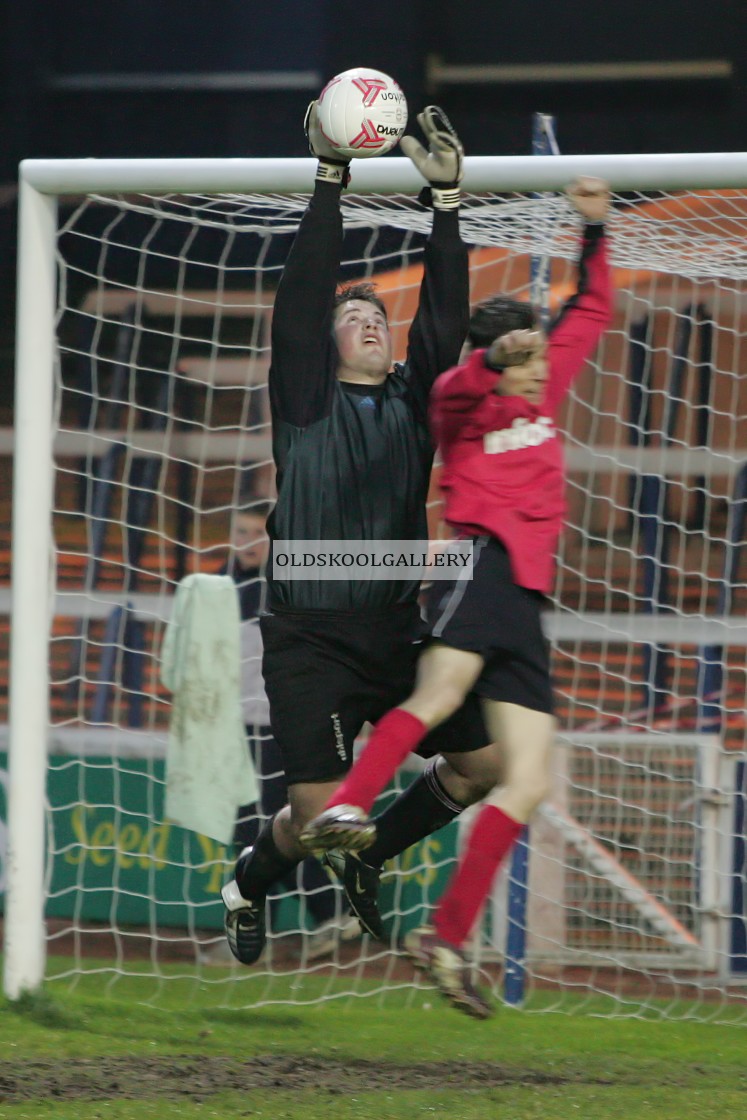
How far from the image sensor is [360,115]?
3.49 m

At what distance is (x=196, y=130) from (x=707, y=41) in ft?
10.4

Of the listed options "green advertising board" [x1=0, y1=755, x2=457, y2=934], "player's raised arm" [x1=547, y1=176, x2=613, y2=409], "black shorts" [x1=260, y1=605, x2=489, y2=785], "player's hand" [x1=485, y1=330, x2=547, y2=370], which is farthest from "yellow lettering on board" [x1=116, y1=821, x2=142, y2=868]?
"player's hand" [x1=485, y1=330, x2=547, y2=370]

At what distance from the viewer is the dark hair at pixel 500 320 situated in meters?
3.63

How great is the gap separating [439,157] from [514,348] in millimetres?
553

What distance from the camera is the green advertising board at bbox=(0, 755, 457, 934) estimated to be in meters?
6.07

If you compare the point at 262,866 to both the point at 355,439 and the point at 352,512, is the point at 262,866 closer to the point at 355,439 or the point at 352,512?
the point at 352,512

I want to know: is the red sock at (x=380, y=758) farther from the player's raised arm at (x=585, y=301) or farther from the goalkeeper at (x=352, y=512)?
the player's raised arm at (x=585, y=301)

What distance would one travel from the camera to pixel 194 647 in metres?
5.78

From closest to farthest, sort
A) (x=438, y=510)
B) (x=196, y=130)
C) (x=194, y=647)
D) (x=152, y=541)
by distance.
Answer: (x=194, y=647) → (x=438, y=510) → (x=152, y=541) → (x=196, y=130)

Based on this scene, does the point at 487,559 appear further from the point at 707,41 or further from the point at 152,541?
the point at 707,41

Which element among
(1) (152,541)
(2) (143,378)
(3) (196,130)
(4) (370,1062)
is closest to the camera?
(4) (370,1062)

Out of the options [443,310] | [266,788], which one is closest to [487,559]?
[443,310]

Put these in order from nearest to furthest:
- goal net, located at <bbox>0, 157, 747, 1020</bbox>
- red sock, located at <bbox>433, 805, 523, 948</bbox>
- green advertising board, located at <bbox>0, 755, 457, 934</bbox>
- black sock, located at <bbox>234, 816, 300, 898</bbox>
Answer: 1. red sock, located at <bbox>433, 805, 523, 948</bbox>
2. black sock, located at <bbox>234, 816, 300, 898</bbox>
3. goal net, located at <bbox>0, 157, 747, 1020</bbox>
4. green advertising board, located at <bbox>0, 755, 457, 934</bbox>

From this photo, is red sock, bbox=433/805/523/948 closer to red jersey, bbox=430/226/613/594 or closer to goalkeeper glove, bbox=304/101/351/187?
red jersey, bbox=430/226/613/594
